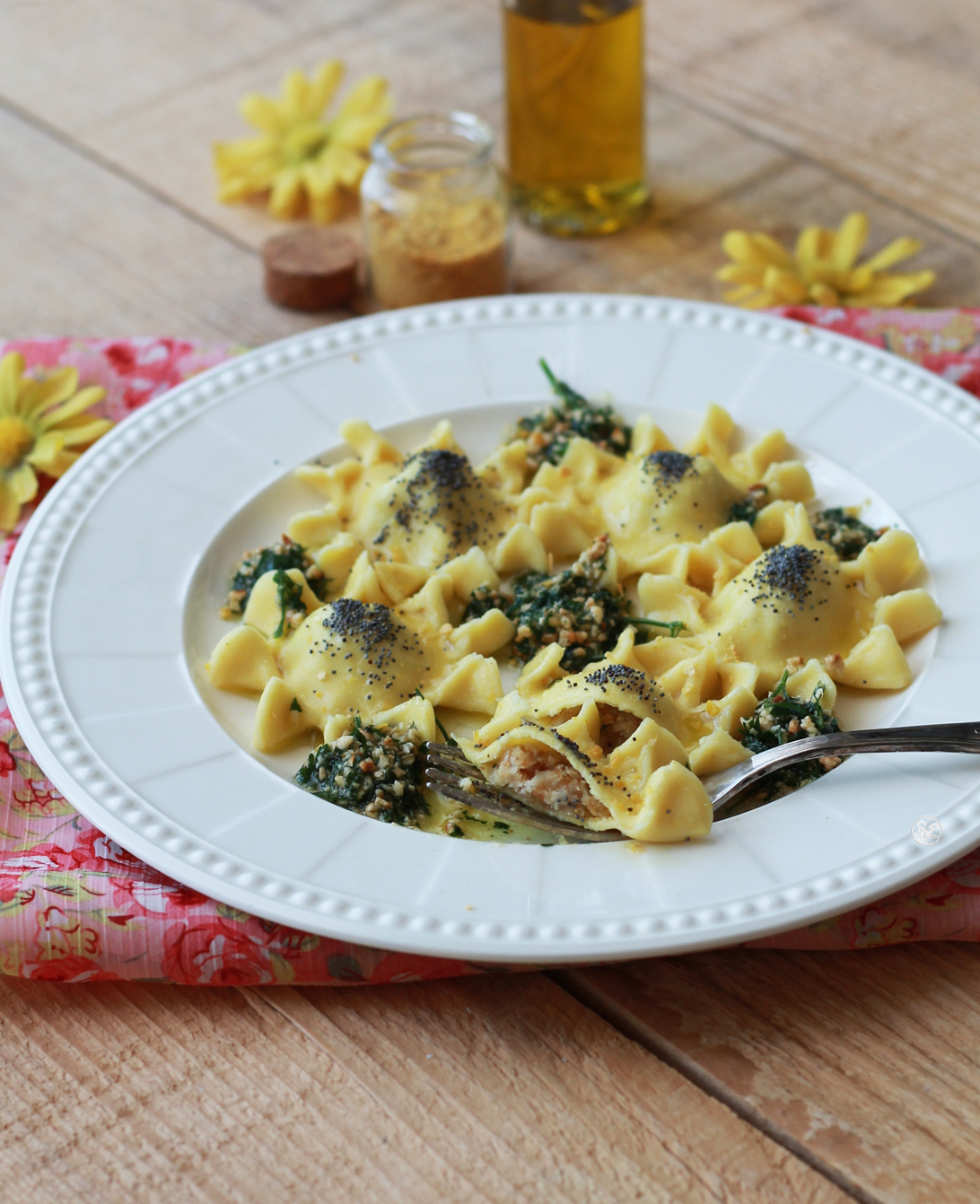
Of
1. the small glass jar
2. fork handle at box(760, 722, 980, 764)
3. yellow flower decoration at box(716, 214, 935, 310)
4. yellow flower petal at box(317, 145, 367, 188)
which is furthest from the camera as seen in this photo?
yellow flower petal at box(317, 145, 367, 188)

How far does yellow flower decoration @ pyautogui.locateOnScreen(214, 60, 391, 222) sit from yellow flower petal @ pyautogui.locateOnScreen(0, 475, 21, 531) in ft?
5.34

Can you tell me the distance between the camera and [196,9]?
223 inches

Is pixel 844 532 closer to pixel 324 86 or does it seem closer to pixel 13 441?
pixel 13 441

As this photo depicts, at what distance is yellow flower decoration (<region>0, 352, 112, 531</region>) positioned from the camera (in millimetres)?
3490

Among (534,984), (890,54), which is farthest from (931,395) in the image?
(890,54)

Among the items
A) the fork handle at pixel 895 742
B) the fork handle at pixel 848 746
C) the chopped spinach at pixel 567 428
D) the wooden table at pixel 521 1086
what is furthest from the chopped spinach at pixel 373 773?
the chopped spinach at pixel 567 428

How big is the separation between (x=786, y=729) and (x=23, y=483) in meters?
2.06

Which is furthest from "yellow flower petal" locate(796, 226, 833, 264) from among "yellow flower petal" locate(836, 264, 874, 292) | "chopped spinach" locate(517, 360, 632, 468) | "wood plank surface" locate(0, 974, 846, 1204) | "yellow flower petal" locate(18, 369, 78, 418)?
"wood plank surface" locate(0, 974, 846, 1204)

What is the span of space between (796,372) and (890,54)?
2.42 m

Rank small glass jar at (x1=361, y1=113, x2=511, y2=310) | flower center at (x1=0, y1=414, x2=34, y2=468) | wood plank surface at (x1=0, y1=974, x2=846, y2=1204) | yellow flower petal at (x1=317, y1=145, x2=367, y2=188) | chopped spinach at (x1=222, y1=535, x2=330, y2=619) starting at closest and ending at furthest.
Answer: wood plank surface at (x1=0, y1=974, x2=846, y2=1204) < chopped spinach at (x1=222, y1=535, x2=330, y2=619) < flower center at (x1=0, y1=414, x2=34, y2=468) < small glass jar at (x1=361, y1=113, x2=511, y2=310) < yellow flower petal at (x1=317, y1=145, x2=367, y2=188)

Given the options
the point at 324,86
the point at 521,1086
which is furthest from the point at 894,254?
the point at 521,1086

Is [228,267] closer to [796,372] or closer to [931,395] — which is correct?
[796,372]

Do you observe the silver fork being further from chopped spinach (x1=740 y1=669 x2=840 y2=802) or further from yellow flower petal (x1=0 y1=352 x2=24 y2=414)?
yellow flower petal (x1=0 y1=352 x2=24 y2=414)

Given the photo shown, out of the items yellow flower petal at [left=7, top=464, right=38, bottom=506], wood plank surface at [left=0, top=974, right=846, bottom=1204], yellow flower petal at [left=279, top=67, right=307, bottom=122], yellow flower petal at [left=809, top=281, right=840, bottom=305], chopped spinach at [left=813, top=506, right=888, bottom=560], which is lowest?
wood plank surface at [left=0, top=974, right=846, bottom=1204]
